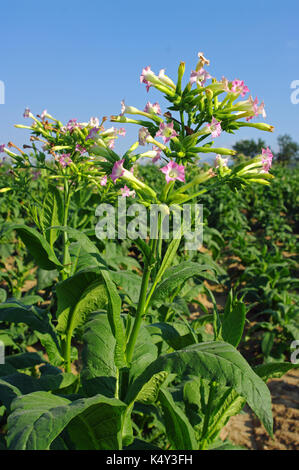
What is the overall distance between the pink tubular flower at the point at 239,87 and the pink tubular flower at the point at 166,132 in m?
0.36

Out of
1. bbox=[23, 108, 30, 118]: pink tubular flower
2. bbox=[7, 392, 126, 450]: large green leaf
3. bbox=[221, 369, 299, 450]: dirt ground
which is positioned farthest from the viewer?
bbox=[23, 108, 30, 118]: pink tubular flower

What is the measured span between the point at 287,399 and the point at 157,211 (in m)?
2.71

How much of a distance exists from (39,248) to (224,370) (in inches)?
50.6

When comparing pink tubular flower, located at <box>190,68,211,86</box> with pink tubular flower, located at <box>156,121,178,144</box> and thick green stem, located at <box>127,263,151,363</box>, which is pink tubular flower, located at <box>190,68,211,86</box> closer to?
pink tubular flower, located at <box>156,121,178,144</box>

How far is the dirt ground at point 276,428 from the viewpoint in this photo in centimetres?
280

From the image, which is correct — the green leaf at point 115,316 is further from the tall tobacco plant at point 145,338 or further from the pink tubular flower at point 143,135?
the pink tubular flower at point 143,135

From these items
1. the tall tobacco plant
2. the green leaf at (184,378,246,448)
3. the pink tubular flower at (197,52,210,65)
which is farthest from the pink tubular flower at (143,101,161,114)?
the green leaf at (184,378,246,448)

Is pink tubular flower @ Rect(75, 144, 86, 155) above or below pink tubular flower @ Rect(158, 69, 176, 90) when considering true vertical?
below

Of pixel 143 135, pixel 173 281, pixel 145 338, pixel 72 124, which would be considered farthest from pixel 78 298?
pixel 72 124

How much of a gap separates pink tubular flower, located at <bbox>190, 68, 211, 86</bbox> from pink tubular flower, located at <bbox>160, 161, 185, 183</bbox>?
0.45 m

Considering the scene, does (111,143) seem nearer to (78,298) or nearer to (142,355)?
(78,298)

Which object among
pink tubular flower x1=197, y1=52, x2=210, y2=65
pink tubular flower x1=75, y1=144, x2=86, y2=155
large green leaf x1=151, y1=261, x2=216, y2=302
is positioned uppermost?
pink tubular flower x1=197, y1=52, x2=210, y2=65

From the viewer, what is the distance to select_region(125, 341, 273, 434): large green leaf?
49.1 inches
